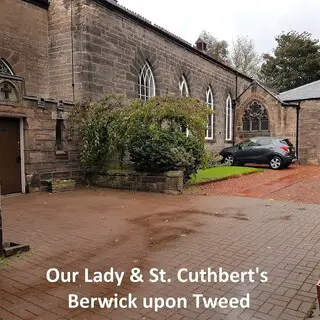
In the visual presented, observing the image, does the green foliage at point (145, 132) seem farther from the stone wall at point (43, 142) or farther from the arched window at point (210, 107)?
the arched window at point (210, 107)

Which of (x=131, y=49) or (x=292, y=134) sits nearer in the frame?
(x=131, y=49)

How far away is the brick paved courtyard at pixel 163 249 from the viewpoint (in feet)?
11.5

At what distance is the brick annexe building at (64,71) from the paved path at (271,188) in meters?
5.06

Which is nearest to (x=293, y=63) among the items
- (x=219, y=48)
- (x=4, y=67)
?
(x=219, y=48)

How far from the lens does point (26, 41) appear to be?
1293 cm

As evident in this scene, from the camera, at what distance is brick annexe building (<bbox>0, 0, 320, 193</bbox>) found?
10.5 meters

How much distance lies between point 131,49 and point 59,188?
24.4ft

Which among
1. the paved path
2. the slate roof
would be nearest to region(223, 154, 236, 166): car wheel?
the paved path

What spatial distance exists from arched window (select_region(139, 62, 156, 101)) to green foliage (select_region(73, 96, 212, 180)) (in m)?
4.57

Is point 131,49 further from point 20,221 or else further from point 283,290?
point 283,290

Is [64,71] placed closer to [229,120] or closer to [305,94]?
[229,120]

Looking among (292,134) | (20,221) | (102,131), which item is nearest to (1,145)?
(102,131)

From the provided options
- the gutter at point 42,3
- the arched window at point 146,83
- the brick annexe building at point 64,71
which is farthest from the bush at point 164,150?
the gutter at point 42,3

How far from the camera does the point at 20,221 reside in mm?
7059
